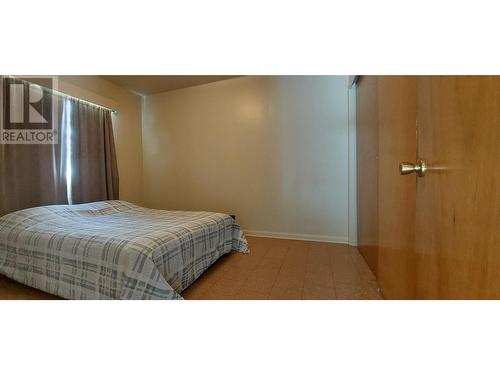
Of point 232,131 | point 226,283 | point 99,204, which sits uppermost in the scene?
point 232,131

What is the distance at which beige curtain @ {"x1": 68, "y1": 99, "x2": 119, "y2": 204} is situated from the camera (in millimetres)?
2529

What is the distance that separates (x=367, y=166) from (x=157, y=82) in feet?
10.2

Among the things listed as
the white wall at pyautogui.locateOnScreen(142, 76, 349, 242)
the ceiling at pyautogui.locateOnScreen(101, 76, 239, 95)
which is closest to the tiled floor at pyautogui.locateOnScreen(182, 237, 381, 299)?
the white wall at pyautogui.locateOnScreen(142, 76, 349, 242)

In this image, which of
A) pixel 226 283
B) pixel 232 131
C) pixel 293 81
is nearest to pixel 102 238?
pixel 226 283

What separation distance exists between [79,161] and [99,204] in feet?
2.27

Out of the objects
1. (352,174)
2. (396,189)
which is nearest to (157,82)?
(352,174)

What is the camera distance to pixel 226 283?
165 cm

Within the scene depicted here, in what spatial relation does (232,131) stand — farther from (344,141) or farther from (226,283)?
(226,283)

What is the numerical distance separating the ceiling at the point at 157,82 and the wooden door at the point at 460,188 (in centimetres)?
295

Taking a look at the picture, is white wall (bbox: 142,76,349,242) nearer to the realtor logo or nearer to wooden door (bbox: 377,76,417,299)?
wooden door (bbox: 377,76,417,299)

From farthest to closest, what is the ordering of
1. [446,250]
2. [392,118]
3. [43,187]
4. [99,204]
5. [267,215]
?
[267,215], [99,204], [43,187], [392,118], [446,250]

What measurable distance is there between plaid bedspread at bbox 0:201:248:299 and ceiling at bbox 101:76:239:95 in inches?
81.0

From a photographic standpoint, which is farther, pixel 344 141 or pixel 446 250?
pixel 344 141

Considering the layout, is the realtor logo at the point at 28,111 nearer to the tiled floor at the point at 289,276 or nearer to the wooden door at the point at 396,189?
the tiled floor at the point at 289,276
